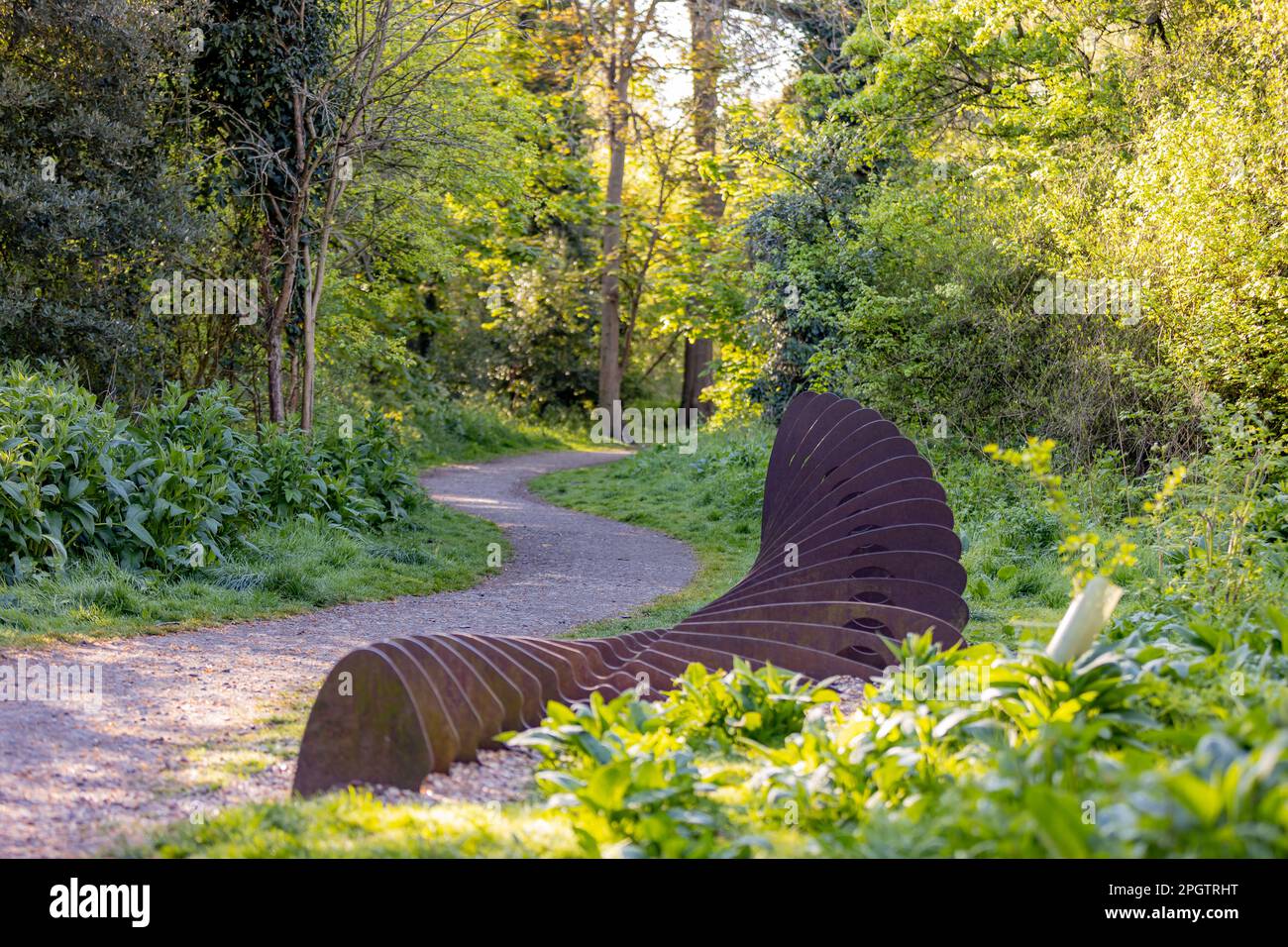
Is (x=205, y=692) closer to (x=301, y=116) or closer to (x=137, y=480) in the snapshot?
(x=137, y=480)

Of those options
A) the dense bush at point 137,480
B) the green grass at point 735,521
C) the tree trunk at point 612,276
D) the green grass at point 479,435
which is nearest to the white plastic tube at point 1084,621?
the green grass at point 735,521

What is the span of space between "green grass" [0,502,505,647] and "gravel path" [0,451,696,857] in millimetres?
196

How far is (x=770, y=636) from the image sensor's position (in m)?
5.51

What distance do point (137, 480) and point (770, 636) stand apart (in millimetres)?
5187

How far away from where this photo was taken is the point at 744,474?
559 inches

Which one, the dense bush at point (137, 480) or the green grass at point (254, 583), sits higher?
the dense bush at point (137, 480)

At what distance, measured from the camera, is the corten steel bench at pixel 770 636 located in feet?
12.6

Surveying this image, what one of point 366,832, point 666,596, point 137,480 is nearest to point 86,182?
point 137,480

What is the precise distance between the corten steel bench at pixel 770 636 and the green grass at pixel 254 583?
306 centimetres

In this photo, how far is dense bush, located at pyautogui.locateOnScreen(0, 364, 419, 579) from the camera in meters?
7.29

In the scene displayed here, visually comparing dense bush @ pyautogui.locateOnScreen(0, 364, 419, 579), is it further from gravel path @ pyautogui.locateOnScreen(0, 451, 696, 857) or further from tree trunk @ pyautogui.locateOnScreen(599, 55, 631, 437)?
tree trunk @ pyautogui.locateOnScreen(599, 55, 631, 437)

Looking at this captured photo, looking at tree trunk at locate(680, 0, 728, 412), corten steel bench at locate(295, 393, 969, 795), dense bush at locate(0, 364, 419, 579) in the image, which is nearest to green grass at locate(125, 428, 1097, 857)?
corten steel bench at locate(295, 393, 969, 795)

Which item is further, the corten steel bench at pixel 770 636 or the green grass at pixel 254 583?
the green grass at pixel 254 583

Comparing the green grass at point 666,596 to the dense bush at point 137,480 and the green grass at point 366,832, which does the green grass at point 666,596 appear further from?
the dense bush at point 137,480
